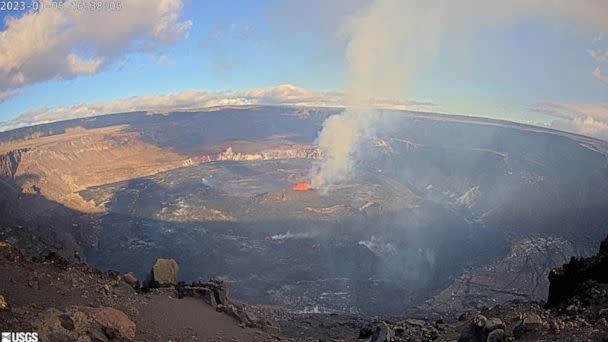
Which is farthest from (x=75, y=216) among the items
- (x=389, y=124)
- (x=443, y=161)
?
(x=389, y=124)

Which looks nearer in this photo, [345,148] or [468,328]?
[468,328]

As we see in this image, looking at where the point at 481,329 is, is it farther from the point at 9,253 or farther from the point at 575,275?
the point at 9,253

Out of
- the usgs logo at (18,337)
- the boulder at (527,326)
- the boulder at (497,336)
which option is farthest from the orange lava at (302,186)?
the usgs logo at (18,337)

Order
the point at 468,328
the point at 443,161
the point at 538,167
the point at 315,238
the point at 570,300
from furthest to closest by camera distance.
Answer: the point at 443,161 → the point at 538,167 → the point at 315,238 → the point at 570,300 → the point at 468,328

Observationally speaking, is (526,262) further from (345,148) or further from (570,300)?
(345,148)

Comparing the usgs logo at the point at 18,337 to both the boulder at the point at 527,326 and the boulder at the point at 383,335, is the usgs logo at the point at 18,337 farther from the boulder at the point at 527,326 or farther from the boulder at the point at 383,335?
the boulder at the point at 527,326

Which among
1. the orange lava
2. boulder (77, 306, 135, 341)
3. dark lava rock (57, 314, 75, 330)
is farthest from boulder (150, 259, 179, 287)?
the orange lava
